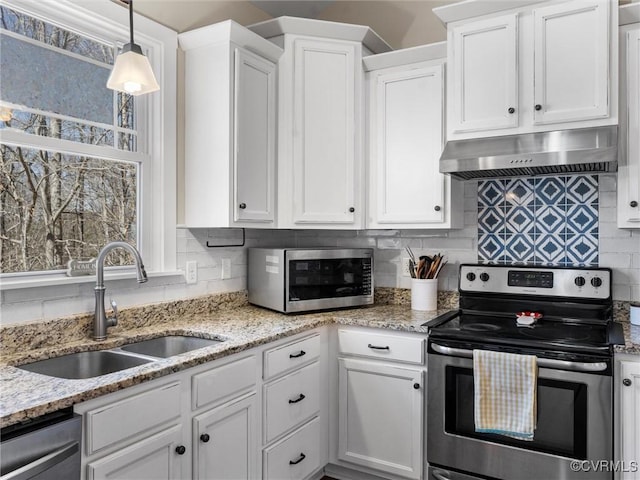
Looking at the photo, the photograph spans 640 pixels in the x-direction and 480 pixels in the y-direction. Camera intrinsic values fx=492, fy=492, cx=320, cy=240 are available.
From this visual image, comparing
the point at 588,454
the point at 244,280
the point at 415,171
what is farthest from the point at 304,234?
the point at 588,454

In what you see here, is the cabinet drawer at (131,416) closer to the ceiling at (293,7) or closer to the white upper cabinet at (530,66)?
the white upper cabinet at (530,66)

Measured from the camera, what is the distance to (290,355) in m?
2.25

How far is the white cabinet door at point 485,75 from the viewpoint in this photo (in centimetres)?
237

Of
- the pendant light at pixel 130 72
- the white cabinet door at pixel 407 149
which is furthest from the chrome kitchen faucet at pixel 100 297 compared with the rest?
the white cabinet door at pixel 407 149

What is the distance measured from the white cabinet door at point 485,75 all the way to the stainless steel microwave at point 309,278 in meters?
0.92

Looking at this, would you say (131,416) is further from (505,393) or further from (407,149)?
(407,149)

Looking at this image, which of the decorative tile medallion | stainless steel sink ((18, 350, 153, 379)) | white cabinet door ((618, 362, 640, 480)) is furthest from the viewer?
the decorative tile medallion

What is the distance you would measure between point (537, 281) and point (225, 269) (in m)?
1.69

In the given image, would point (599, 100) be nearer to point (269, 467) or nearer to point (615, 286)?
point (615, 286)

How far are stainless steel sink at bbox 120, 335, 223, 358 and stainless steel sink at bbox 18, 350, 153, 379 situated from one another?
0.58ft

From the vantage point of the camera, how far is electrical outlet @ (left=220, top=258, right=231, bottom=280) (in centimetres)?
278

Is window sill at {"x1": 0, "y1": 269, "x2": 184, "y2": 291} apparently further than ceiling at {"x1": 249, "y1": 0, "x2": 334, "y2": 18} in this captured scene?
No

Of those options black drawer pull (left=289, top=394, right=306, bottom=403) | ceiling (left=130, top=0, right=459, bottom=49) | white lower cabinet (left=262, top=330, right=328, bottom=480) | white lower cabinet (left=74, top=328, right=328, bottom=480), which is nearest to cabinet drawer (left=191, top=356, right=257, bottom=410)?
white lower cabinet (left=74, top=328, right=328, bottom=480)

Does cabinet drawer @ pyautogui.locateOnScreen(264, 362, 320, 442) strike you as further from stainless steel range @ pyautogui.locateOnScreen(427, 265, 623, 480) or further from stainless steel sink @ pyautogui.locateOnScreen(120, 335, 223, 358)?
stainless steel range @ pyautogui.locateOnScreen(427, 265, 623, 480)
